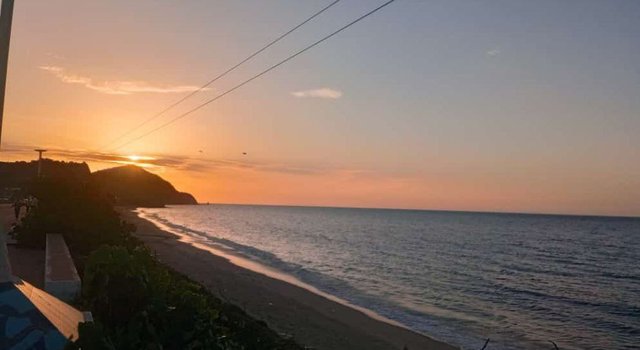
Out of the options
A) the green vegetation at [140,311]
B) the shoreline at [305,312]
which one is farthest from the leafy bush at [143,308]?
the shoreline at [305,312]

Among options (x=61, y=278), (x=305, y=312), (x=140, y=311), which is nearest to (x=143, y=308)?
(x=140, y=311)

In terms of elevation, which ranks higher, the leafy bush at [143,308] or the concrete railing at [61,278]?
the leafy bush at [143,308]

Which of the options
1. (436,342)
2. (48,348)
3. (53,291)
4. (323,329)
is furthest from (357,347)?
(48,348)

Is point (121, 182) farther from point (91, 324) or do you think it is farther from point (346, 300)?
point (91, 324)

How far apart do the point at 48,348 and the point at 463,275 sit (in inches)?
1186

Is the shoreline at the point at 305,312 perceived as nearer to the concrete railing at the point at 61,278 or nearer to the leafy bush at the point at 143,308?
the concrete railing at the point at 61,278

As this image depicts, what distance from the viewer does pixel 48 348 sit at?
555cm

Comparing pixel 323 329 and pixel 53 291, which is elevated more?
pixel 53 291

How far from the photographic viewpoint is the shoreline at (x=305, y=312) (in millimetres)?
14602

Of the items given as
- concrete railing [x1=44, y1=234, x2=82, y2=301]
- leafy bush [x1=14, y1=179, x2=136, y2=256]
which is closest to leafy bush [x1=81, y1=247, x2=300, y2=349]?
concrete railing [x1=44, y1=234, x2=82, y2=301]

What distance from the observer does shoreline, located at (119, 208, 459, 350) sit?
575 inches

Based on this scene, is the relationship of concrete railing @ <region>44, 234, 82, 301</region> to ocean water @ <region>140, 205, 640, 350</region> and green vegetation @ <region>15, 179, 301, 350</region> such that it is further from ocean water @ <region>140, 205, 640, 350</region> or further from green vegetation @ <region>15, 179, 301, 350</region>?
ocean water @ <region>140, 205, 640, 350</region>

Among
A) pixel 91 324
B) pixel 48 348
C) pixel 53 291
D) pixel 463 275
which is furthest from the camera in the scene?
pixel 463 275

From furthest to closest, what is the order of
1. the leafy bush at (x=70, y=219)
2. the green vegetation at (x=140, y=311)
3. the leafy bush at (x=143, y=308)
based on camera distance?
the leafy bush at (x=70, y=219) → the leafy bush at (x=143, y=308) → the green vegetation at (x=140, y=311)
